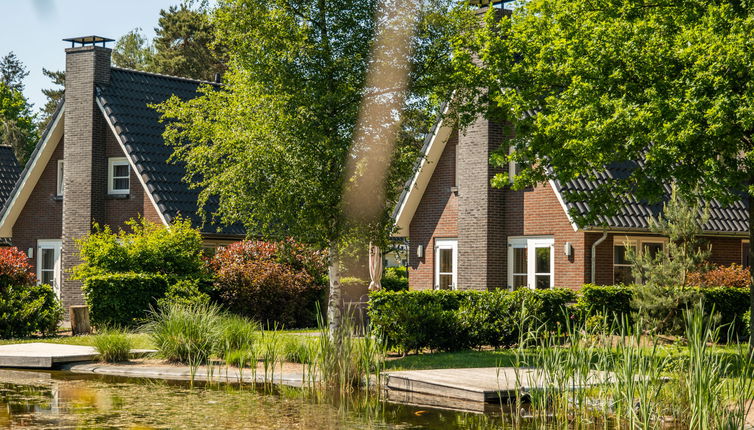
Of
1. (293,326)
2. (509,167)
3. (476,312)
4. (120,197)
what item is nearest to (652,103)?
(476,312)

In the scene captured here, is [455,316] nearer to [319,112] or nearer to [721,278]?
[319,112]

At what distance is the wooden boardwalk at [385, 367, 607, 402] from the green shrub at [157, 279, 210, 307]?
8764mm

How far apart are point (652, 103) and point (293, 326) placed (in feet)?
45.8

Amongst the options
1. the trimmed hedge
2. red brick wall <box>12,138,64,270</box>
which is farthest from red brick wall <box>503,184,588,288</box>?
red brick wall <box>12,138,64,270</box>

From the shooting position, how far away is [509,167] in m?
25.5

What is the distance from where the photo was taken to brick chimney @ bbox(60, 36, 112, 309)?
30.4m

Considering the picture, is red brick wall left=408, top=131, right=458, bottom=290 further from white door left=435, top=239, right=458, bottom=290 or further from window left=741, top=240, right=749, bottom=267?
window left=741, top=240, right=749, bottom=267

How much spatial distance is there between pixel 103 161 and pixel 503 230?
12460 mm

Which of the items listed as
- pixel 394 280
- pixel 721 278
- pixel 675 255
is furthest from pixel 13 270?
pixel 721 278

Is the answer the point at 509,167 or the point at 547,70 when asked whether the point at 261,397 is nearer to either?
the point at 547,70

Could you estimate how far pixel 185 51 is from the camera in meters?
57.0

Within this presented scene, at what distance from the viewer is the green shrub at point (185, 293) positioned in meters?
22.8

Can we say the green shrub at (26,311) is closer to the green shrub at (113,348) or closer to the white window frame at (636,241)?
the green shrub at (113,348)

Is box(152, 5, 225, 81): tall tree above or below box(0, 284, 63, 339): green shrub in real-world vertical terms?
above
